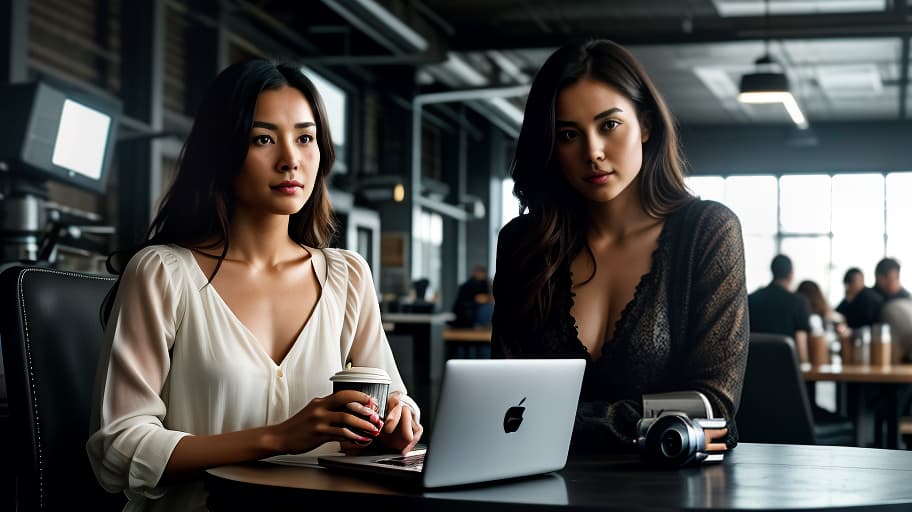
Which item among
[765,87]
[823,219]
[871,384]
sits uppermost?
[765,87]

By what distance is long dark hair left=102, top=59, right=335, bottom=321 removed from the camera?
167cm

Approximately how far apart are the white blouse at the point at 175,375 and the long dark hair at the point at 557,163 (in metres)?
0.48

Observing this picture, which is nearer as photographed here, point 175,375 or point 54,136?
point 175,375

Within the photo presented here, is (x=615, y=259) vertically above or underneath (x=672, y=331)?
above

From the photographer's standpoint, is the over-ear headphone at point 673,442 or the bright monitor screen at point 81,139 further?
the bright monitor screen at point 81,139

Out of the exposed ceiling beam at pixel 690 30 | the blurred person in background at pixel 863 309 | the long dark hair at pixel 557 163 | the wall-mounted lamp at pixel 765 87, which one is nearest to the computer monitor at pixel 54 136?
the long dark hair at pixel 557 163

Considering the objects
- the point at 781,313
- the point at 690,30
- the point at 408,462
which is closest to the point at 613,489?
the point at 408,462

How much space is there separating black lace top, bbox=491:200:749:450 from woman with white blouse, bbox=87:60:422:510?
0.33 meters

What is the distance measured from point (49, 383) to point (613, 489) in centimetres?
97

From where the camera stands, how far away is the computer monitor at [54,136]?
4.05 m

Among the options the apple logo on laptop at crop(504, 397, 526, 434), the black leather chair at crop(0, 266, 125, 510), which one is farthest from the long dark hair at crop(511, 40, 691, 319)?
the black leather chair at crop(0, 266, 125, 510)

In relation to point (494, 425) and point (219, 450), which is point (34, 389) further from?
point (494, 425)

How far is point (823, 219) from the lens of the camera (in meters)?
15.8

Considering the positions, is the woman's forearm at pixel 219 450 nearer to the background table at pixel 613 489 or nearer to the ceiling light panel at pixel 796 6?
the background table at pixel 613 489
